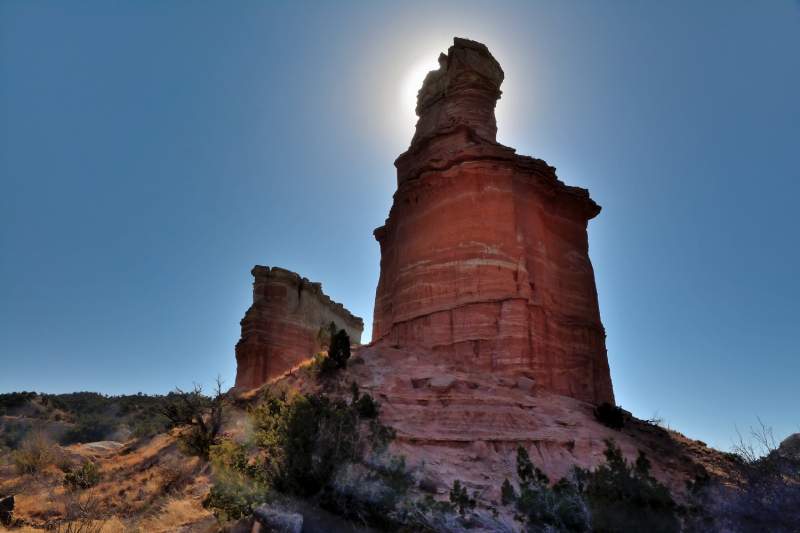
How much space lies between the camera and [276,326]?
41594mm

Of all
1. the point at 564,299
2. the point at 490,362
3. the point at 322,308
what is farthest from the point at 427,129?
the point at 322,308

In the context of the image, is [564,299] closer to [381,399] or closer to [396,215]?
[396,215]

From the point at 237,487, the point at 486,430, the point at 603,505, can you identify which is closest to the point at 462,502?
the point at 603,505

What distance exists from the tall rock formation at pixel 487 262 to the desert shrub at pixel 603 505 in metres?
9.57

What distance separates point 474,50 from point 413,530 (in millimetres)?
28312

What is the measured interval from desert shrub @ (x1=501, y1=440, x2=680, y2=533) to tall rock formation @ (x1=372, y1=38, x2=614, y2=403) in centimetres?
957

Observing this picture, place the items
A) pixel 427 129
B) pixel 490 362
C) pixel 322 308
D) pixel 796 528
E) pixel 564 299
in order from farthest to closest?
pixel 322 308
pixel 427 129
pixel 564 299
pixel 490 362
pixel 796 528

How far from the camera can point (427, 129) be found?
3041 cm

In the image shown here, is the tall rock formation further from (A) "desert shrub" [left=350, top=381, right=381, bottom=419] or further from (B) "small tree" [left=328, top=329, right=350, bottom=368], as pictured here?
(A) "desert shrub" [left=350, top=381, right=381, bottom=419]

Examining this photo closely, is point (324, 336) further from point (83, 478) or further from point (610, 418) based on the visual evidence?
Result: point (610, 418)

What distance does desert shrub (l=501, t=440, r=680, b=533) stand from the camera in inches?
344

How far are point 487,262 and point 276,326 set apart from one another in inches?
974

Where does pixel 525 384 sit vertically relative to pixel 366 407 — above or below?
above

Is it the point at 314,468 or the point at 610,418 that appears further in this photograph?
the point at 610,418
